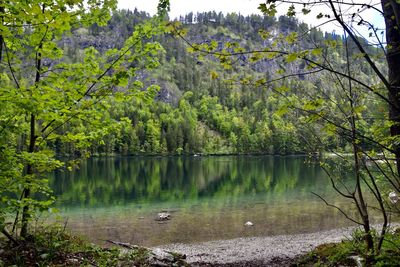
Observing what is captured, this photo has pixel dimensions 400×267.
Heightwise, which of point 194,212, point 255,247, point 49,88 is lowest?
point 194,212

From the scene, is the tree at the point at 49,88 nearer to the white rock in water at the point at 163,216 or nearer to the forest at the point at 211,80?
the forest at the point at 211,80

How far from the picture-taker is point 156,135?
151m

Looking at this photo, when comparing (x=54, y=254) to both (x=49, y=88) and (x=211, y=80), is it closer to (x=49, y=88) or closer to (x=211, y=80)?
(x=49, y=88)

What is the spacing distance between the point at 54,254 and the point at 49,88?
3841mm

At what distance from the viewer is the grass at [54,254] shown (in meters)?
7.23

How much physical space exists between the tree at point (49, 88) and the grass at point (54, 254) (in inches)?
18.1

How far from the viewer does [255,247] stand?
2091 centimetres

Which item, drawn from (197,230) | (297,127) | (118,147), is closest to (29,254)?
(297,127)

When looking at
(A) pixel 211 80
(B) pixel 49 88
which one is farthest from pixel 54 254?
(A) pixel 211 80

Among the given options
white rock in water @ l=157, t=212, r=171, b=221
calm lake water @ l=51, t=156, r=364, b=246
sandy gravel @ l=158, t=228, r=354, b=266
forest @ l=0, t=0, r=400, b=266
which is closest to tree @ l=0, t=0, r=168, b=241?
forest @ l=0, t=0, r=400, b=266

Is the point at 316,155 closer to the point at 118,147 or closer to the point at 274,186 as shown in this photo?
the point at 274,186

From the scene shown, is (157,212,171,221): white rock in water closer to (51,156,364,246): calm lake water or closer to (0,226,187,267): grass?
(51,156,364,246): calm lake water

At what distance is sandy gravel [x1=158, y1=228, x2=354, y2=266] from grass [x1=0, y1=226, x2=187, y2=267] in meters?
8.22

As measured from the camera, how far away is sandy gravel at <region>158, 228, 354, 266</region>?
17.6 metres
